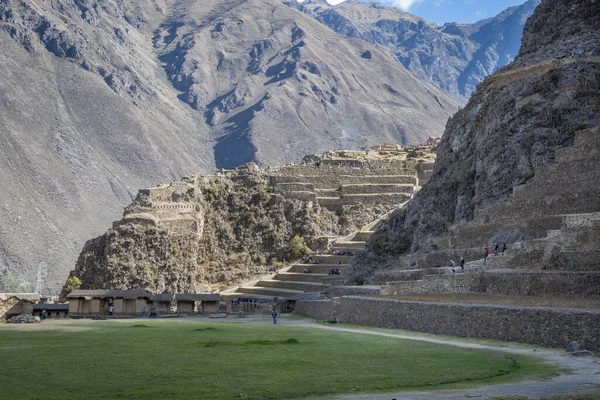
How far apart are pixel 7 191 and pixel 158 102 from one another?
78.0 meters

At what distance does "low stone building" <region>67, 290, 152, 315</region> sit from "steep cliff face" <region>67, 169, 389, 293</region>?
407 inches

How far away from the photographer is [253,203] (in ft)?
275

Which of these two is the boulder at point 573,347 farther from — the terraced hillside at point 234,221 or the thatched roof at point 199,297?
the terraced hillside at point 234,221

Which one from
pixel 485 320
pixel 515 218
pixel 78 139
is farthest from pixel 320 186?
pixel 78 139

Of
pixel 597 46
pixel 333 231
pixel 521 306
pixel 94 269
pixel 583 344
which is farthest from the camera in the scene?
pixel 333 231

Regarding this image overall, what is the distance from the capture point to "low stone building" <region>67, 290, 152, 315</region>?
195ft

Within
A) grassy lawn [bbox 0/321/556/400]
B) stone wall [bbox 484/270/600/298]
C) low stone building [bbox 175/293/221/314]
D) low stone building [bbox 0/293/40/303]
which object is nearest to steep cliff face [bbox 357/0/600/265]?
low stone building [bbox 175/293/221/314]

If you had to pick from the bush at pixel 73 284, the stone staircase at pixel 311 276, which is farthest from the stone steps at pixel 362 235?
the bush at pixel 73 284

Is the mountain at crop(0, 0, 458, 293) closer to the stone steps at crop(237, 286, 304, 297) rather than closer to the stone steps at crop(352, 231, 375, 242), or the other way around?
the stone steps at crop(237, 286, 304, 297)

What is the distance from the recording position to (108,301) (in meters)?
60.5

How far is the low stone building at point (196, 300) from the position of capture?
60094mm

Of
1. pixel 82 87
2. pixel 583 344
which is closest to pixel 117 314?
pixel 583 344

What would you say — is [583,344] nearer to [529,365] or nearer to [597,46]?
[529,365]

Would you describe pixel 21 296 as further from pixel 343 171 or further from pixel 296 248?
pixel 343 171
